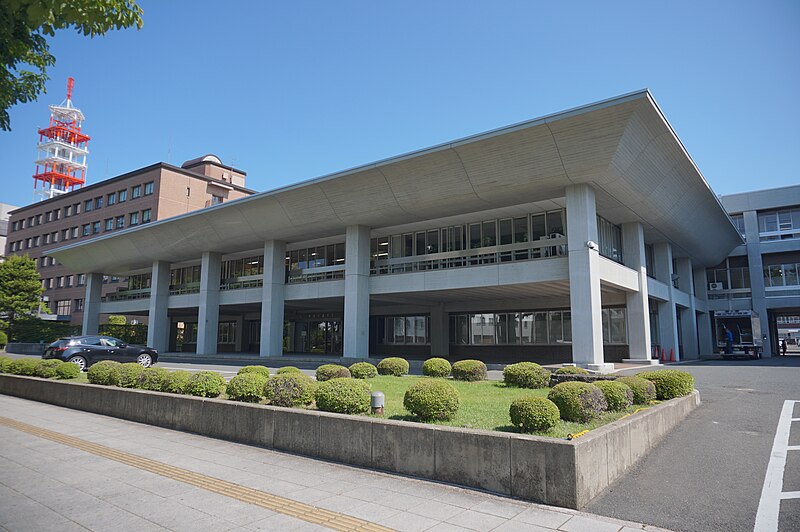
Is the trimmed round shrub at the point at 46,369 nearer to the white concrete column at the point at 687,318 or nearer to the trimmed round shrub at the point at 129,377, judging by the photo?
the trimmed round shrub at the point at 129,377

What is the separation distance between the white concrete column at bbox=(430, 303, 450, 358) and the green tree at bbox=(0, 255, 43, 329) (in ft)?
133

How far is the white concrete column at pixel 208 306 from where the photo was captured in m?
37.8

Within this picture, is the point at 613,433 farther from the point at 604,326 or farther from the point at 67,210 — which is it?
the point at 67,210

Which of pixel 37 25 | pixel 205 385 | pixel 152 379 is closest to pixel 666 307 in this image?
pixel 205 385

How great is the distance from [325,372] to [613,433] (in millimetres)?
8760

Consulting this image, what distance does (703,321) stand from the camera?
47.0m

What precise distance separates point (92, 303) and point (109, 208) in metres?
24.8

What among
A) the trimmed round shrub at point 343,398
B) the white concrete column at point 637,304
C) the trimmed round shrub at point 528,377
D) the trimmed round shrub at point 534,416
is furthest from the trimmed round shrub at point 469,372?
the white concrete column at point 637,304

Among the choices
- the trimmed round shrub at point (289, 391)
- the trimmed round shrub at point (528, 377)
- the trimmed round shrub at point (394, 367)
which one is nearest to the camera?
the trimmed round shrub at point (289, 391)

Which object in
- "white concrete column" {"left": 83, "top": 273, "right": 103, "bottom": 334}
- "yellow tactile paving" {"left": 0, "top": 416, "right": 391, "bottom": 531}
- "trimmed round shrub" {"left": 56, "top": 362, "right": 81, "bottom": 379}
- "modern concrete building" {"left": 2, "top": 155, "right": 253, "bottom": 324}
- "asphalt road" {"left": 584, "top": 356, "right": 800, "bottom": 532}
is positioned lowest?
"yellow tactile paving" {"left": 0, "top": 416, "right": 391, "bottom": 531}

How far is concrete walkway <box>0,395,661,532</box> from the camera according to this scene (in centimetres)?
543

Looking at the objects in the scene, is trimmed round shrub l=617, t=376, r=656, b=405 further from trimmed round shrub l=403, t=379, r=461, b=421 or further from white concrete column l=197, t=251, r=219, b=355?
white concrete column l=197, t=251, r=219, b=355

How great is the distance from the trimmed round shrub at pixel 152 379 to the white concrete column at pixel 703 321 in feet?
149

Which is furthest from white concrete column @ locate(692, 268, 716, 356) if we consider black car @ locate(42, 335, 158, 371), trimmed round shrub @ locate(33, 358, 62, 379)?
trimmed round shrub @ locate(33, 358, 62, 379)
